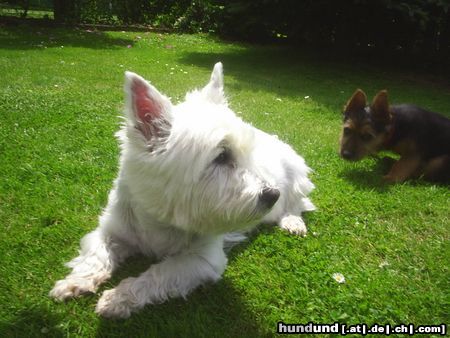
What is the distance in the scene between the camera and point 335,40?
14.3 meters

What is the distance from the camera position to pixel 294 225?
3.80 m

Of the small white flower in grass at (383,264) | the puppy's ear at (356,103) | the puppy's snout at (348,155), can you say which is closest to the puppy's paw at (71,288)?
the small white flower in grass at (383,264)

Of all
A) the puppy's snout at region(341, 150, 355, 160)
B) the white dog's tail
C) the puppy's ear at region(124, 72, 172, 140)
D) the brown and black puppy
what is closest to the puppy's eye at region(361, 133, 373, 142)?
the brown and black puppy

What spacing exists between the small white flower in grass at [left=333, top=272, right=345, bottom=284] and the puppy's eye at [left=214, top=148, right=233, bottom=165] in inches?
52.2

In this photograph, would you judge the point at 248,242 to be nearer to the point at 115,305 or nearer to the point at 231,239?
the point at 231,239

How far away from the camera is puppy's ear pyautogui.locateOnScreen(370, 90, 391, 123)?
5.16 m

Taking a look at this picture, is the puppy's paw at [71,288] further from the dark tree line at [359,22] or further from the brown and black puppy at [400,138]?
the dark tree line at [359,22]

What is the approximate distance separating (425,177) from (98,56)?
10431 mm

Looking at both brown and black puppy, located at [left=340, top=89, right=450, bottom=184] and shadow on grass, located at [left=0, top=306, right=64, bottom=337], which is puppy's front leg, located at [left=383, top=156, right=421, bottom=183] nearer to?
brown and black puppy, located at [left=340, top=89, right=450, bottom=184]

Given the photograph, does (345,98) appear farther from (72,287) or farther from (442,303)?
(72,287)

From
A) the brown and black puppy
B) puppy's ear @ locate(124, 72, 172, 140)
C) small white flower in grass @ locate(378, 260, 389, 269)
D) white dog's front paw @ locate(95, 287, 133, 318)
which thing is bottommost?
small white flower in grass @ locate(378, 260, 389, 269)

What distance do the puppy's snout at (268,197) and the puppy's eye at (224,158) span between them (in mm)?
315

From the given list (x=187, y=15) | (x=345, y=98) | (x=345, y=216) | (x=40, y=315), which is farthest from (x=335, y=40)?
(x=40, y=315)

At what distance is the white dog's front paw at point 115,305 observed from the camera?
253cm
